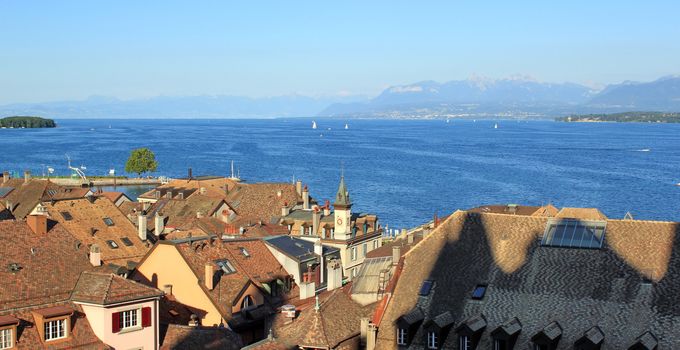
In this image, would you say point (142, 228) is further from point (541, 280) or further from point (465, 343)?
point (541, 280)

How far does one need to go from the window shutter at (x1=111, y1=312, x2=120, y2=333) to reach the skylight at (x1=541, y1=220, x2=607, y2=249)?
52.4 feet

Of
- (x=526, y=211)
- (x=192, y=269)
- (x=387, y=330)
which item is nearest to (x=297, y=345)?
(x=387, y=330)

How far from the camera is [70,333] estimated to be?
32312 millimetres

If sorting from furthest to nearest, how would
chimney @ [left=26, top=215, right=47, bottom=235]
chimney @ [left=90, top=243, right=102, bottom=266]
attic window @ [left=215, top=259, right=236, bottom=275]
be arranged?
attic window @ [left=215, top=259, right=236, bottom=275]
chimney @ [left=90, top=243, right=102, bottom=266]
chimney @ [left=26, top=215, right=47, bottom=235]

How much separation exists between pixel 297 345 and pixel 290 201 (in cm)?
4656

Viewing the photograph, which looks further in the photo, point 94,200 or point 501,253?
point 94,200

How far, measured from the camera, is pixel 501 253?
107ft

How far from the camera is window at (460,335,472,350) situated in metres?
29.9

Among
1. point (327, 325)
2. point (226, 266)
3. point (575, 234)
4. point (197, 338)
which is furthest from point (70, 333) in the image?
point (575, 234)

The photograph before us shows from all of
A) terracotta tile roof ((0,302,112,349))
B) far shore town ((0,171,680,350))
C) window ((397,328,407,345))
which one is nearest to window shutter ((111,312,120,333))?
far shore town ((0,171,680,350))

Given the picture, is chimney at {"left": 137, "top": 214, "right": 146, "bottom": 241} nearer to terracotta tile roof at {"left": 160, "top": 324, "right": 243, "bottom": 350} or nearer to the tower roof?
the tower roof

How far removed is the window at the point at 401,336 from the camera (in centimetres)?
3134

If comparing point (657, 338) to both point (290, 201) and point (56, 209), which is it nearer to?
point (56, 209)

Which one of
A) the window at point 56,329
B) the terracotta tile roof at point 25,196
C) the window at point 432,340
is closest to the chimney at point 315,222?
the terracotta tile roof at point 25,196
